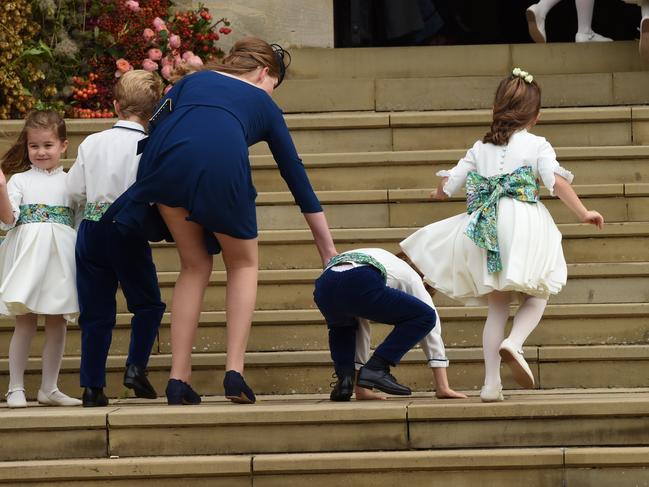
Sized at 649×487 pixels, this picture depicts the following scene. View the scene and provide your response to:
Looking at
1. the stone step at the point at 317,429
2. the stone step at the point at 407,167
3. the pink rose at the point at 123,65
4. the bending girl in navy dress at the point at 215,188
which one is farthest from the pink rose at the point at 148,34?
the stone step at the point at 317,429

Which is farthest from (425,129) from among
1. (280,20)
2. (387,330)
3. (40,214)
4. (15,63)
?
(40,214)

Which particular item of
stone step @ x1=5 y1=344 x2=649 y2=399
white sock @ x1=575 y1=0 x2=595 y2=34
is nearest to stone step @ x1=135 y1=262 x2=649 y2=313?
stone step @ x1=5 y1=344 x2=649 y2=399

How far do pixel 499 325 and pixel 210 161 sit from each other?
4.56 ft

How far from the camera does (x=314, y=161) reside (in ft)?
30.6

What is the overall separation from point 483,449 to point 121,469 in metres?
1.38

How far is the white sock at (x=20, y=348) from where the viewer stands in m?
7.34

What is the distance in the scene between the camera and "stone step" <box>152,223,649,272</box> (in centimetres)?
838

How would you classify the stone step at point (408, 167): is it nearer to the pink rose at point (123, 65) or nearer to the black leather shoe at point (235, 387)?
the pink rose at point (123, 65)

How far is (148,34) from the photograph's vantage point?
11.0 meters

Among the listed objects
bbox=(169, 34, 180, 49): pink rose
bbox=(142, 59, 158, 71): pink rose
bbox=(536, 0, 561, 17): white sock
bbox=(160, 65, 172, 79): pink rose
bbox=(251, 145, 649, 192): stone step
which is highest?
bbox=(536, 0, 561, 17): white sock

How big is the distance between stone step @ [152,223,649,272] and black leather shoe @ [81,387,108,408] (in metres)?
1.56

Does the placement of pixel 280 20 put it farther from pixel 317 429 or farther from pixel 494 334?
pixel 317 429

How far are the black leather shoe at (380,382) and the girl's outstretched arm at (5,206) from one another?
175 centimetres

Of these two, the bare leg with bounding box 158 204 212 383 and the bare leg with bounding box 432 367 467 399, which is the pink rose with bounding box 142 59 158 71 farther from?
the bare leg with bounding box 432 367 467 399
